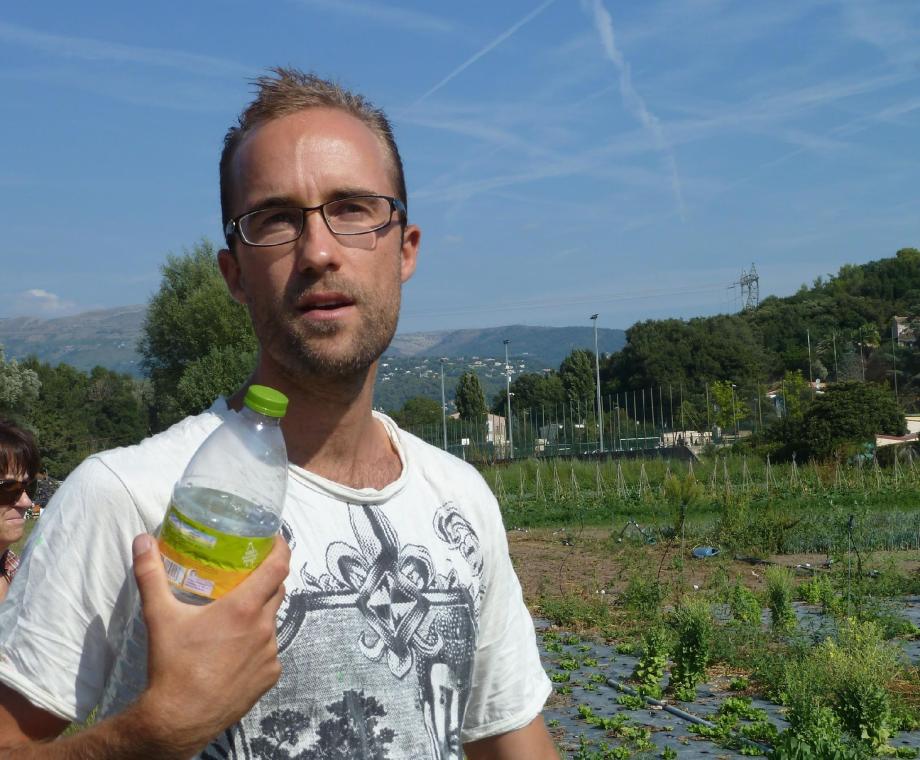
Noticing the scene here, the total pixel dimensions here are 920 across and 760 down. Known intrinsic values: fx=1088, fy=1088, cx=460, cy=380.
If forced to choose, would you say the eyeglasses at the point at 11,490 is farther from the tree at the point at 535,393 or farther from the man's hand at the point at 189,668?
the tree at the point at 535,393

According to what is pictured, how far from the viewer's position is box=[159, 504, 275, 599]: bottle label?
1268mm

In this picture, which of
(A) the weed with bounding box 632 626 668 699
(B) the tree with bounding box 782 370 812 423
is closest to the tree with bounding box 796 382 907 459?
(B) the tree with bounding box 782 370 812 423

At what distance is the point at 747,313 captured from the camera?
10688cm

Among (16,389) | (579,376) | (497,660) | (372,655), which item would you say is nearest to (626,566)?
(497,660)

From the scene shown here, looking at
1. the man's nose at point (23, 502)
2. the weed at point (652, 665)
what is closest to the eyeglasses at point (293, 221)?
the man's nose at point (23, 502)

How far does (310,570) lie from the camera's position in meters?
1.60

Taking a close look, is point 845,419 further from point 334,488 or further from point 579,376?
point 579,376

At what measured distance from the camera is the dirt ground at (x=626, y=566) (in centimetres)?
1223

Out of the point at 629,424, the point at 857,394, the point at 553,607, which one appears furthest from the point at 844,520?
the point at 629,424

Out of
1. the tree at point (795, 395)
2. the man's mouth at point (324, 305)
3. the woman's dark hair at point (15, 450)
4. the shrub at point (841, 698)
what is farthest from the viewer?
the tree at point (795, 395)

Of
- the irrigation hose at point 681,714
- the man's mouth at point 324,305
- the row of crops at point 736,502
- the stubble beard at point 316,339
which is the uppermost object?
the man's mouth at point 324,305

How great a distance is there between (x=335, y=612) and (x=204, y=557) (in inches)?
14.6

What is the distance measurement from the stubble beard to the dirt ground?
9.80 m

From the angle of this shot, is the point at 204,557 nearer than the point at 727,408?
Yes
